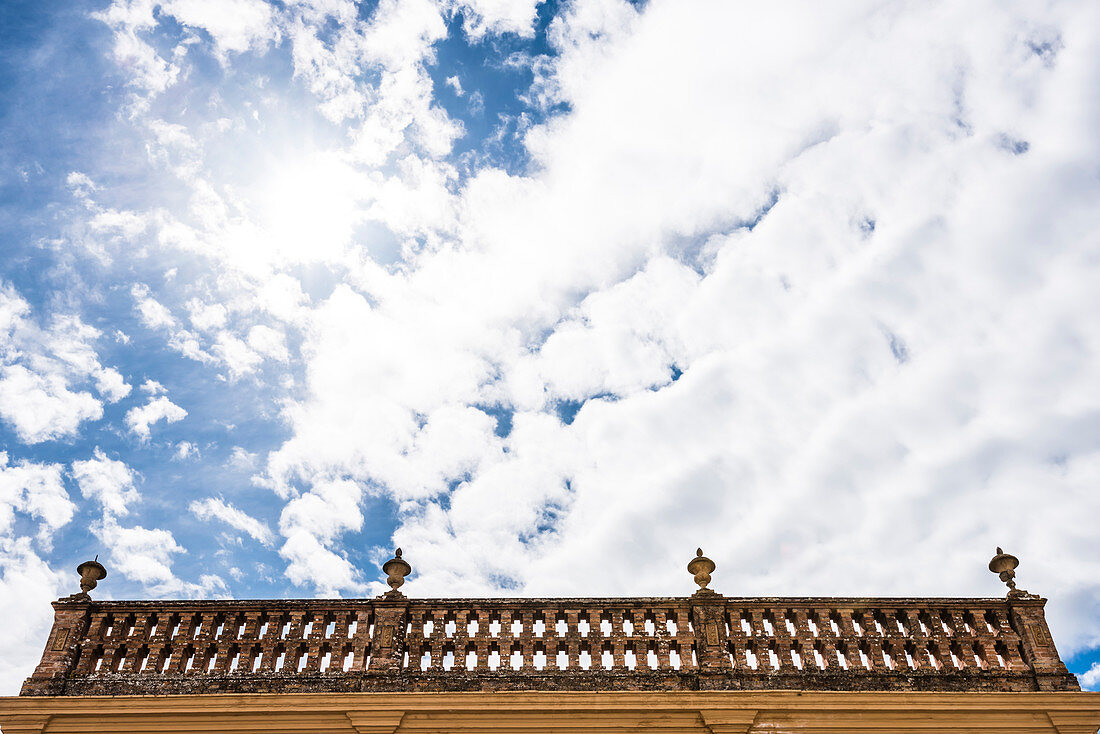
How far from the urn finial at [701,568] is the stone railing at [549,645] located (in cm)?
25

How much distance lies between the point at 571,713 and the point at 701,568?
2.79 meters

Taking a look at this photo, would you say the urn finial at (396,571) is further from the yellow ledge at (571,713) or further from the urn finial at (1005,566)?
the urn finial at (1005,566)

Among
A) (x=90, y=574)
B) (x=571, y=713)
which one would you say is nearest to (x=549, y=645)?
(x=571, y=713)

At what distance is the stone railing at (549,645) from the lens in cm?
1018

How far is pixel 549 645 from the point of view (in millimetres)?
10555

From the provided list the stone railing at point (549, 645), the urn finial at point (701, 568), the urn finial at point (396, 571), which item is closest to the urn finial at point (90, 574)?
the stone railing at point (549, 645)

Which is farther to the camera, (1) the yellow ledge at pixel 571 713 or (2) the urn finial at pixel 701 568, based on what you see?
(2) the urn finial at pixel 701 568

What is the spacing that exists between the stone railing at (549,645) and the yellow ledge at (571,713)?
1.41 feet

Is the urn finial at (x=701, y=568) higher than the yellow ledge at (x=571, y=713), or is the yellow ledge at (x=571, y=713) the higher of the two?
the urn finial at (x=701, y=568)

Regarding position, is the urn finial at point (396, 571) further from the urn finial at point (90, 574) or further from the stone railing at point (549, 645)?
the urn finial at point (90, 574)

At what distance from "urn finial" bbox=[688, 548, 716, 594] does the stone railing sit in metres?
0.25

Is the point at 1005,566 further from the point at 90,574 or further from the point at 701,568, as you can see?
the point at 90,574

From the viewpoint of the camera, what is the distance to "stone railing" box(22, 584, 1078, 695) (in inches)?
401

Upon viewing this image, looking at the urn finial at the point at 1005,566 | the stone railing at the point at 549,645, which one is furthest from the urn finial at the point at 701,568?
the urn finial at the point at 1005,566
